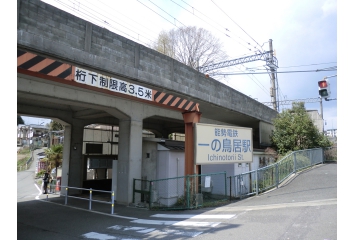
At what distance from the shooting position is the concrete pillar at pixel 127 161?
12.6 m

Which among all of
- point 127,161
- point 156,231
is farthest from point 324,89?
point 127,161

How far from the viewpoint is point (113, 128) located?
67.8ft

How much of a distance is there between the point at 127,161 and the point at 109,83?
17.2 ft

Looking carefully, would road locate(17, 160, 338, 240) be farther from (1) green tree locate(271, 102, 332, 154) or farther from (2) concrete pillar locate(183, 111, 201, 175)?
(1) green tree locate(271, 102, 332, 154)

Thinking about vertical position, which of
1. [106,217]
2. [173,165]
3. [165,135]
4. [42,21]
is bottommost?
[106,217]

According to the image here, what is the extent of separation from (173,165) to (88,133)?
7.68 m

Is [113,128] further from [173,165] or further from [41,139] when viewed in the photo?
[41,139]

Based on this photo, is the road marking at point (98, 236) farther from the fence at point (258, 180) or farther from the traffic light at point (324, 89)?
the traffic light at point (324, 89)

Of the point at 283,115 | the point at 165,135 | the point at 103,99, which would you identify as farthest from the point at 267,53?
the point at 103,99

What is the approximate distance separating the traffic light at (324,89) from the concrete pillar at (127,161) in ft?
27.5

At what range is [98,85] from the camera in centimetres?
816

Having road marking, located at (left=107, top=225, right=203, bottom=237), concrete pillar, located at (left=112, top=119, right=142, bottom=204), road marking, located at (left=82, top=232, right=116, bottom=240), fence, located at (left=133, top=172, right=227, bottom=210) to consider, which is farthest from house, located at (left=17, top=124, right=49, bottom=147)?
road marking, located at (left=82, top=232, right=116, bottom=240)

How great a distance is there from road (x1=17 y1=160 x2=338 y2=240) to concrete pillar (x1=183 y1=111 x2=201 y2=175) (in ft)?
5.83

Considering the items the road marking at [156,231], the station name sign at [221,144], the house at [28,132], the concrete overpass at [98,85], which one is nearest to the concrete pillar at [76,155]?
the concrete overpass at [98,85]
